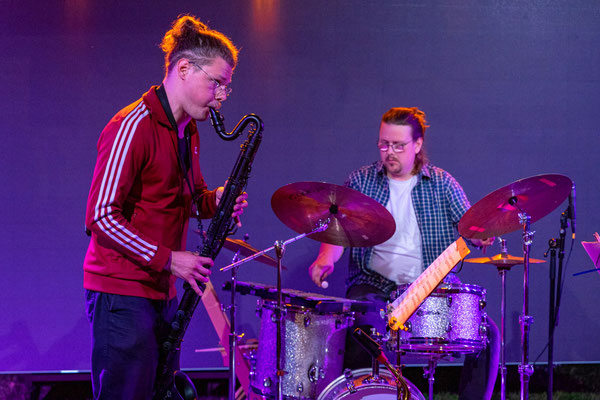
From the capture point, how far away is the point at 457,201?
4164mm

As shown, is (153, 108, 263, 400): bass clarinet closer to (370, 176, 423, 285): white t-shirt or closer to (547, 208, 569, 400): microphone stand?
(370, 176, 423, 285): white t-shirt

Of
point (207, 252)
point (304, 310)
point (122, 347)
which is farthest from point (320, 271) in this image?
point (122, 347)

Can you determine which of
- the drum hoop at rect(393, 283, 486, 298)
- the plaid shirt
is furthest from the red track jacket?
the plaid shirt

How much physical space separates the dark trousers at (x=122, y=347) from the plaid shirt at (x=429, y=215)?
1897mm

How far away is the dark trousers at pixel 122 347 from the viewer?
2.39 meters

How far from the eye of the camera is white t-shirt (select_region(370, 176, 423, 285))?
13.3 feet

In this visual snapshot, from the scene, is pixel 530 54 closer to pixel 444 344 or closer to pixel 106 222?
pixel 444 344

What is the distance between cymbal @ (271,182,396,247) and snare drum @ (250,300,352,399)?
17.7 inches

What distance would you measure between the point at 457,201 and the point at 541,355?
1.88 meters

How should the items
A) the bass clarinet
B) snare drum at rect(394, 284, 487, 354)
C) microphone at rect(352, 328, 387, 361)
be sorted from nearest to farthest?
the bass clarinet, microphone at rect(352, 328, 387, 361), snare drum at rect(394, 284, 487, 354)

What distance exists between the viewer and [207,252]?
2.75 m

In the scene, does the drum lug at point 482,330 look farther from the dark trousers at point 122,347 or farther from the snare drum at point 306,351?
the dark trousers at point 122,347

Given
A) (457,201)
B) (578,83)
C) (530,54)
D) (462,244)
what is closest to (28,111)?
(457,201)

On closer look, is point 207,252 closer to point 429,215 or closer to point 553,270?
point 429,215
